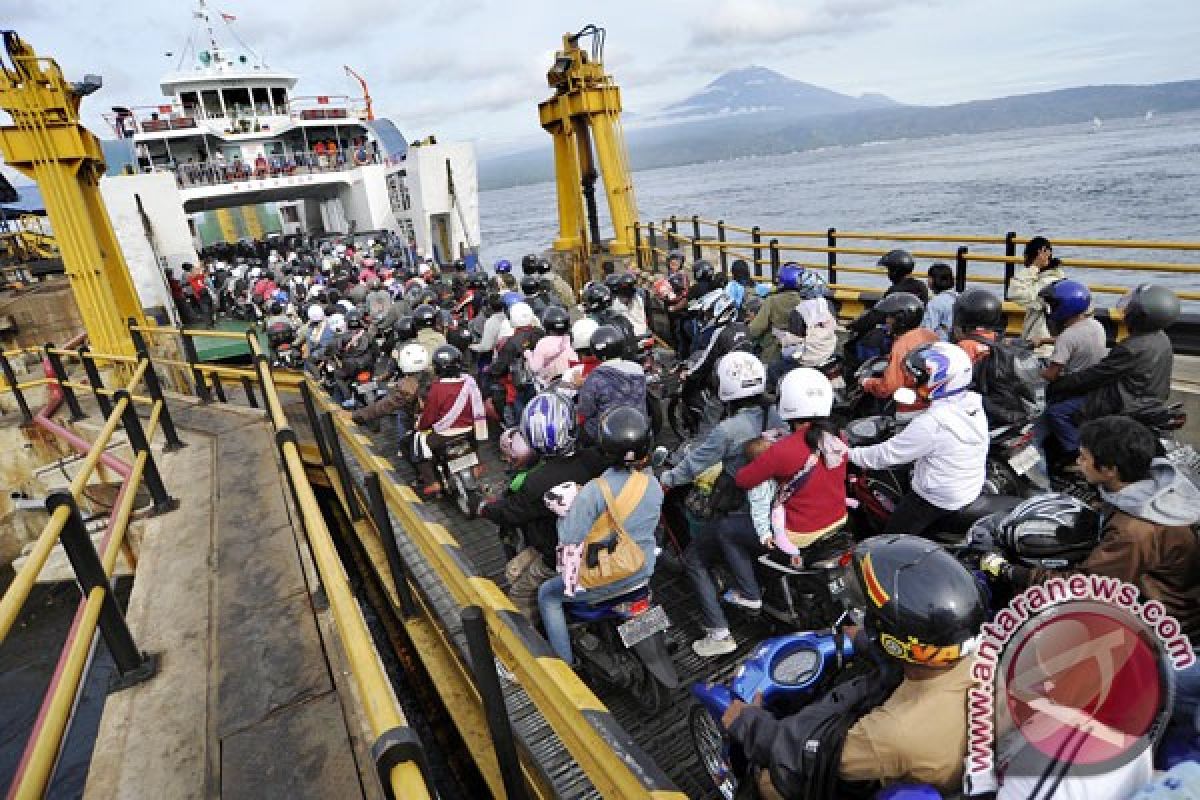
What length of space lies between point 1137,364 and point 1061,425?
0.62m

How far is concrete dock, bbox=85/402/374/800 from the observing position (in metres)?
2.74

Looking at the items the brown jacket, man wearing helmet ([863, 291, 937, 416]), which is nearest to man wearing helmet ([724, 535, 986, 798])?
the brown jacket

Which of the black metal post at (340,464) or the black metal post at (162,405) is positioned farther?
the black metal post at (162,405)

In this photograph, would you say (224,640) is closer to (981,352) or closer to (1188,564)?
(1188,564)

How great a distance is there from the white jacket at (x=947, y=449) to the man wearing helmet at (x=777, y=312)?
2.99 metres

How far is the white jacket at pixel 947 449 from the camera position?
3.41m

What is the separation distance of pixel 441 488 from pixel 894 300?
4.27 metres

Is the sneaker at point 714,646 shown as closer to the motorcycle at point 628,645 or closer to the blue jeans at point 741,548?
the blue jeans at point 741,548

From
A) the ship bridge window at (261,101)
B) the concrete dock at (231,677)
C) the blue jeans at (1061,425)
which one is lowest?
the concrete dock at (231,677)

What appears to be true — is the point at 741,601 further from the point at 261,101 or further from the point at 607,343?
the point at 261,101

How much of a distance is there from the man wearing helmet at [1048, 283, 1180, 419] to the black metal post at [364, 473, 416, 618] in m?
4.35

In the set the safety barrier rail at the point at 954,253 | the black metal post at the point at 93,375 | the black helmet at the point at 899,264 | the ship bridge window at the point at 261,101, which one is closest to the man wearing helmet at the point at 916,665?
the black helmet at the point at 899,264

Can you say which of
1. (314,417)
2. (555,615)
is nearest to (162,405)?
(314,417)

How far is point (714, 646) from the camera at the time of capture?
12.4 ft
